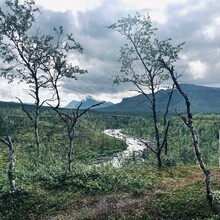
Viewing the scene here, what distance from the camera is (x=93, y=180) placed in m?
31.8

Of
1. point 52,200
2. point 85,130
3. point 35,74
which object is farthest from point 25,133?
point 52,200

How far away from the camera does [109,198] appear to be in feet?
87.6

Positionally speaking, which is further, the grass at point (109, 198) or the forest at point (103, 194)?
the forest at point (103, 194)

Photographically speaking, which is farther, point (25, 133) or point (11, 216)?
point (25, 133)

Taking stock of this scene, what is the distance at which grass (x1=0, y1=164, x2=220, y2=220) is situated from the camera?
21.5m

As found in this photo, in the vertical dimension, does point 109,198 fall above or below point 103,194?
above

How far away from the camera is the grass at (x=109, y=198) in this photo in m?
21.5

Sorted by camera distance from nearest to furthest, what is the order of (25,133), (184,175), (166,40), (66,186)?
(66,186) < (184,175) < (166,40) < (25,133)

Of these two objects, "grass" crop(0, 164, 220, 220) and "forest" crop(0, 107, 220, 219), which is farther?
"forest" crop(0, 107, 220, 219)

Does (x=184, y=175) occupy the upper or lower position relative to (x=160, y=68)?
lower

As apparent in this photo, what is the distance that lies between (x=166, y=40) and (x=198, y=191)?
65.3ft

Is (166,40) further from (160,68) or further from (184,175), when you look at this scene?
(184,175)

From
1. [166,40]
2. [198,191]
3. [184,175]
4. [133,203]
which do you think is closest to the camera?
[133,203]

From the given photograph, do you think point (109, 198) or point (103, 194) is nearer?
point (109, 198)
